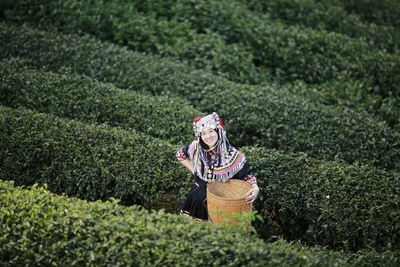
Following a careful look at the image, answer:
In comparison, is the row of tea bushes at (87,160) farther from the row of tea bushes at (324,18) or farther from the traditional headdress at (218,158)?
the row of tea bushes at (324,18)

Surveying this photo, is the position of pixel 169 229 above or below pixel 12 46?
above

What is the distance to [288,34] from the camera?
10914 mm

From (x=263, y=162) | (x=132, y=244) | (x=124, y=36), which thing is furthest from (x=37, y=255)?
(x=124, y=36)

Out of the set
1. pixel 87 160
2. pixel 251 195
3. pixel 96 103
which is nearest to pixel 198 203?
pixel 251 195

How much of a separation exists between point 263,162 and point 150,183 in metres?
1.28

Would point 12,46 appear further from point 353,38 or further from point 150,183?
point 353,38

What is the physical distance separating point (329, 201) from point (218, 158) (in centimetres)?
140

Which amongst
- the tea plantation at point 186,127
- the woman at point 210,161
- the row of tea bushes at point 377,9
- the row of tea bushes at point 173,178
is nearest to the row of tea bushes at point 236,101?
the tea plantation at point 186,127

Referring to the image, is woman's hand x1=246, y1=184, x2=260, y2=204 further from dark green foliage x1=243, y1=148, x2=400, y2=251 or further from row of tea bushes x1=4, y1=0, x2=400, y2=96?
row of tea bushes x1=4, y1=0, x2=400, y2=96

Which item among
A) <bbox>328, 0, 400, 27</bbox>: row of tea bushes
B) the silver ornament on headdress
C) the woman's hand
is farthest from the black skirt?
<bbox>328, 0, 400, 27</bbox>: row of tea bushes

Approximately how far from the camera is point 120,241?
3879mm

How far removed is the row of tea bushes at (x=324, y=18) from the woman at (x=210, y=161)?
26.0 ft

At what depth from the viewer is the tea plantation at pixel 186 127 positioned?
13.2 feet

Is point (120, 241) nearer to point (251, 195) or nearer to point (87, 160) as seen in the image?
point (251, 195)
